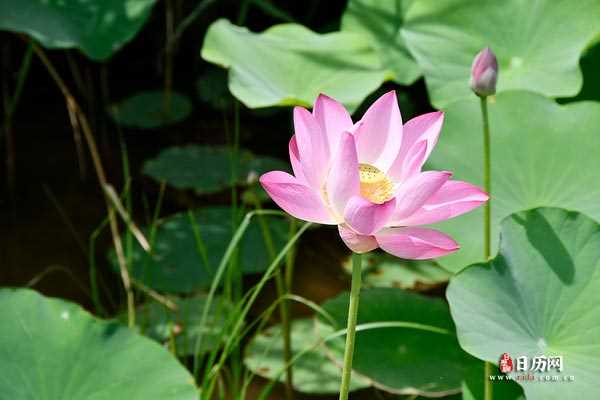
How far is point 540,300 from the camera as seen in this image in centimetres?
119

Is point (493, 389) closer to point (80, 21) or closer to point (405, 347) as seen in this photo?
point (405, 347)

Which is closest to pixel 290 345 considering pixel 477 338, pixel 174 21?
pixel 477 338

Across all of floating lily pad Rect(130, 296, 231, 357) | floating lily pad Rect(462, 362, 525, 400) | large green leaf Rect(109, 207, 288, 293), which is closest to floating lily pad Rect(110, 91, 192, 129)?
large green leaf Rect(109, 207, 288, 293)

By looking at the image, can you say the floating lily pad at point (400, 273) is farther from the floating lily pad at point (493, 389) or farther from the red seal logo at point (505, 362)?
the red seal logo at point (505, 362)

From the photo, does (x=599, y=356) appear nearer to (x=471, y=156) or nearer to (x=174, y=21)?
(x=471, y=156)

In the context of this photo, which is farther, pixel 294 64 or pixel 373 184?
pixel 294 64

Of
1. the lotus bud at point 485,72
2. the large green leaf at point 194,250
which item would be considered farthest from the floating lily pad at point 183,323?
the lotus bud at point 485,72

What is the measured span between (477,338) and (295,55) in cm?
98

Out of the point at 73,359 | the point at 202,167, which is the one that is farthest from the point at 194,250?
the point at 73,359

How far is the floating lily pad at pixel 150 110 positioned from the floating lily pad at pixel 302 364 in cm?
116

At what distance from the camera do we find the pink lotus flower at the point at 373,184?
84 cm

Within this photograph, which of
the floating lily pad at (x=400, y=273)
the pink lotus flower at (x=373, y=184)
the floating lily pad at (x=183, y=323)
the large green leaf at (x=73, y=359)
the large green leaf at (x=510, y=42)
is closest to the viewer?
the pink lotus flower at (x=373, y=184)

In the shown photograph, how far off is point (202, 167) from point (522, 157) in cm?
130

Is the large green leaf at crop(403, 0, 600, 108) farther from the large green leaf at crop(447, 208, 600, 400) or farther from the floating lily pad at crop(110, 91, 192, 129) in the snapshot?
the floating lily pad at crop(110, 91, 192, 129)
